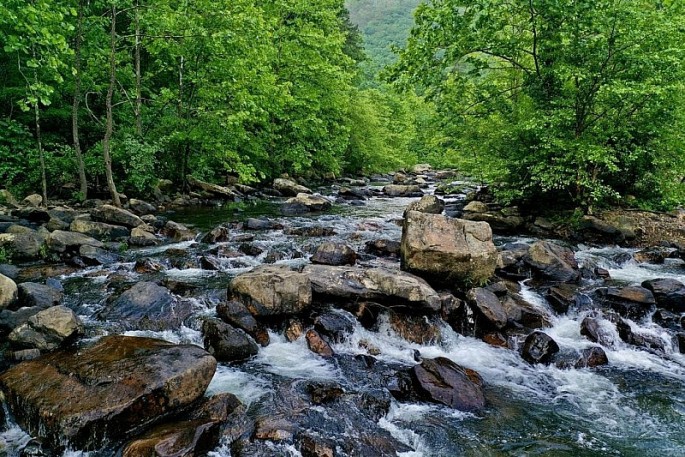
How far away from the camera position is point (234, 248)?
1117 centimetres

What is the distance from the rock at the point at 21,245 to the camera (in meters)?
9.70

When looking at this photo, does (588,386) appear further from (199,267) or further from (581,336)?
(199,267)

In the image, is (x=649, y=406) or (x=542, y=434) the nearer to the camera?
(x=542, y=434)

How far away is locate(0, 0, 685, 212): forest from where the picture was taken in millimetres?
11086

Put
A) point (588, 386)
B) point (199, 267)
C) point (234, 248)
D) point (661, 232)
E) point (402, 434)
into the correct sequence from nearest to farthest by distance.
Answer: point (402, 434) → point (588, 386) → point (199, 267) → point (234, 248) → point (661, 232)

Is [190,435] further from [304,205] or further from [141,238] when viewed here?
[304,205]

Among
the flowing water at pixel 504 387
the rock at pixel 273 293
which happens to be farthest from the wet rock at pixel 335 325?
the rock at pixel 273 293

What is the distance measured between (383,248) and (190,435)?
7490mm

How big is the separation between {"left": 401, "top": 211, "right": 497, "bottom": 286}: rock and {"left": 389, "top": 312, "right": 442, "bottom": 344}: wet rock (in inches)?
49.5

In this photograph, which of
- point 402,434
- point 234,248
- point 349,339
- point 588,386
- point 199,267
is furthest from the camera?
point 234,248

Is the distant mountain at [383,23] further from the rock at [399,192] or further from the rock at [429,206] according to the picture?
the rock at [429,206]

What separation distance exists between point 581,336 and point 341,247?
521cm

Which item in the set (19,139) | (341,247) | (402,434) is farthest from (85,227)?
(402,434)

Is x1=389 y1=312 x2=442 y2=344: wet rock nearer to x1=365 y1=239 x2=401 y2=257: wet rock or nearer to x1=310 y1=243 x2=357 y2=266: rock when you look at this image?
x1=310 y1=243 x2=357 y2=266: rock
